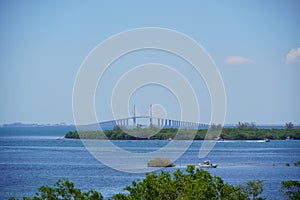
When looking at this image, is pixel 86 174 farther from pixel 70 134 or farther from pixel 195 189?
pixel 70 134

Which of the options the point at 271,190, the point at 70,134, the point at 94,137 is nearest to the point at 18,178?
the point at 271,190

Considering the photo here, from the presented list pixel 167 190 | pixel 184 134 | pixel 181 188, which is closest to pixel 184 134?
pixel 184 134

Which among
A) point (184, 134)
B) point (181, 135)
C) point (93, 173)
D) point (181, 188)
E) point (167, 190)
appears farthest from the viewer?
point (184, 134)

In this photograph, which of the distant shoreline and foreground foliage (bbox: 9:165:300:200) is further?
the distant shoreline

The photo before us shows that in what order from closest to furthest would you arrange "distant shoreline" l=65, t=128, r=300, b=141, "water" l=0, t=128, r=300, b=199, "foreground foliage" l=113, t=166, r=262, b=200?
"foreground foliage" l=113, t=166, r=262, b=200, "water" l=0, t=128, r=300, b=199, "distant shoreline" l=65, t=128, r=300, b=141

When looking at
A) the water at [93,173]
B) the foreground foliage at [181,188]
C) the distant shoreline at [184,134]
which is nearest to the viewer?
the foreground foliage at [181,188]

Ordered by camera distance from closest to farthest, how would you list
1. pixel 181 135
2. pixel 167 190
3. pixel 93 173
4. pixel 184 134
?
pixel 167 190, pixel 93 173, pixel 181 135, pixel 184 134

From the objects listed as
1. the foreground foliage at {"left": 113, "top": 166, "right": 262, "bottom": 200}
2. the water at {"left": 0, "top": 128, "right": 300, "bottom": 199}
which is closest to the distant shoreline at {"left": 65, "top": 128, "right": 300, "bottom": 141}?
the water at {"left": 0, "top": 128, "right": 300, "bottom": 199}

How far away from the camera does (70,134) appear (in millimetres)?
100688

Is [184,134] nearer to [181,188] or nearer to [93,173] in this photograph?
[93,173]

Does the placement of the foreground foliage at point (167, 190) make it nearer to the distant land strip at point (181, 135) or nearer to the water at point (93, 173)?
the water at point (93, 173)

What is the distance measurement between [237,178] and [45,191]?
22750 millimetres

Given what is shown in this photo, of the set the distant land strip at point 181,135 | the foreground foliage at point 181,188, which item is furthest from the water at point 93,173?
the distant land strip at point 181,135

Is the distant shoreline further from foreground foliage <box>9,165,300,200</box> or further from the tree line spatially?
foreground foliage <box>9,165,300,200</box>
